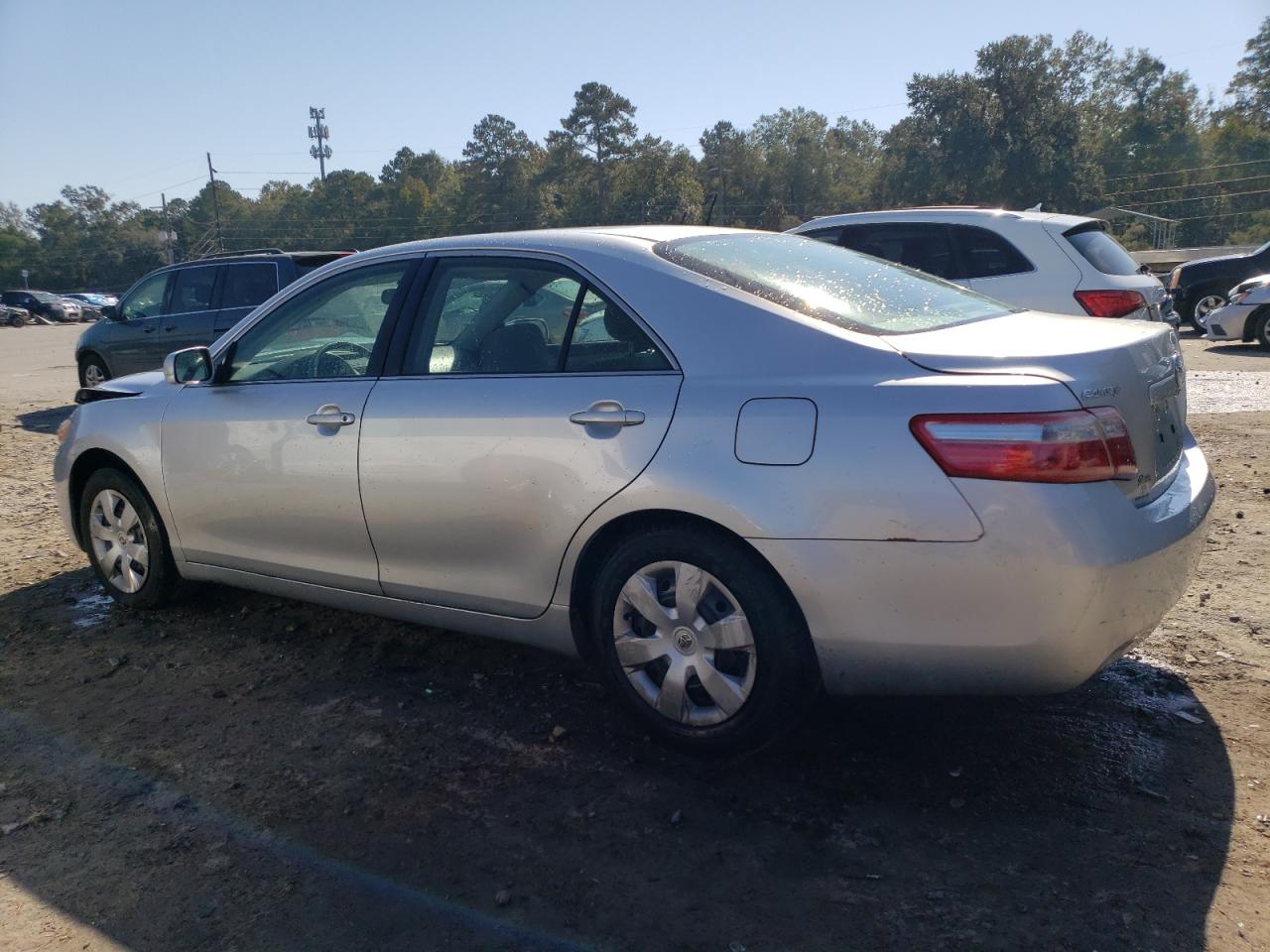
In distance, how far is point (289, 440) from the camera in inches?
160

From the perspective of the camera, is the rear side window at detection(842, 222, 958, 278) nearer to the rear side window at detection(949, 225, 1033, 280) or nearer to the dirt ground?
the rear side window at detection(949, 225, 1033, 280)

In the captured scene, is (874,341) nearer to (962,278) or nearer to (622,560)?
(622,560)

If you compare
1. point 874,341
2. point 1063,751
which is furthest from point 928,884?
point 874,341

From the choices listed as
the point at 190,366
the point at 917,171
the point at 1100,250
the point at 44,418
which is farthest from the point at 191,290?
the point at 917,171

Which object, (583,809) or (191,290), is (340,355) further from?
(191,290)

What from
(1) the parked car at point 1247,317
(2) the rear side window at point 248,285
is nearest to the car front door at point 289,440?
(2) the rear side window at point 248,285

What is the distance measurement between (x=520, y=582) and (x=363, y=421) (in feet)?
2.99

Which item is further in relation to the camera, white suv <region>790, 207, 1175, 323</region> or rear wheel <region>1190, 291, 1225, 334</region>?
rear wheel <region>1190, 291, 1225, 334</region>

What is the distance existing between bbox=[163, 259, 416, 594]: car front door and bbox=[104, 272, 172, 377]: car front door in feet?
27.4

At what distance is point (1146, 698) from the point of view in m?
3.60

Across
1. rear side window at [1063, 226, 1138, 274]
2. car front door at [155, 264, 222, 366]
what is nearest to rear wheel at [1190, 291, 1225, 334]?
rear side window at [1063, 226, 1138, 274]

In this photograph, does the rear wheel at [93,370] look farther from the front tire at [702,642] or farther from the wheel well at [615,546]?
the front tire at [702,642]

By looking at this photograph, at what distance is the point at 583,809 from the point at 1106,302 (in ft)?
19.8

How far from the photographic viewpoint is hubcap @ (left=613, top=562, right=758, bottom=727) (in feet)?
10.1
